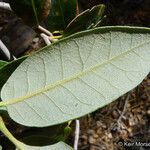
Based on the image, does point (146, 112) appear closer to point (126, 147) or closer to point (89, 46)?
point (126, 147)

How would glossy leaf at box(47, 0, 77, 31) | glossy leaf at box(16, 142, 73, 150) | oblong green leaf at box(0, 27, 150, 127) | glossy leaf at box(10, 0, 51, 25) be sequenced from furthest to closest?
glossy leaf at box(47, 0, 77, 31) → glossy leaf at box(10, 0, 51, 25) → glossy leaf at box(16, 142, 73, 150) → oblong green leaf at box(0, 27, 150, 127)

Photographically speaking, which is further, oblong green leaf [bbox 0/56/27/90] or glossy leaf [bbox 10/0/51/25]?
glossy leaf [bbox 10/0/51/25]

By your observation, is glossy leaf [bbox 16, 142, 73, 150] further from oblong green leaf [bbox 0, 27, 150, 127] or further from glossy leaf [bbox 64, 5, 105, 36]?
glossy leaf [bbox 64, 5, 105, 36]

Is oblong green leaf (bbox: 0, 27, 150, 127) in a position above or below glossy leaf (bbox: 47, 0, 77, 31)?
above

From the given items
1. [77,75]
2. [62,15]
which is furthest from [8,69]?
[62,15]

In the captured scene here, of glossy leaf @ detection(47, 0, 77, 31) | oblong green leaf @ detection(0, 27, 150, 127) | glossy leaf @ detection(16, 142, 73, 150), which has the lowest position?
glossy leaf @ detection(16, 142, 73, 150)

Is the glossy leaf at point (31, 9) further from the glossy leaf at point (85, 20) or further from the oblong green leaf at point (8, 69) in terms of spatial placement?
the oblong green leaf at point (8, 69)

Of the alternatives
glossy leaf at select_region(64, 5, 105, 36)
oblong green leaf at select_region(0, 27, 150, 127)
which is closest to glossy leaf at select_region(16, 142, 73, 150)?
oblong green leaf at select_region(0, 27, 150, 127)
